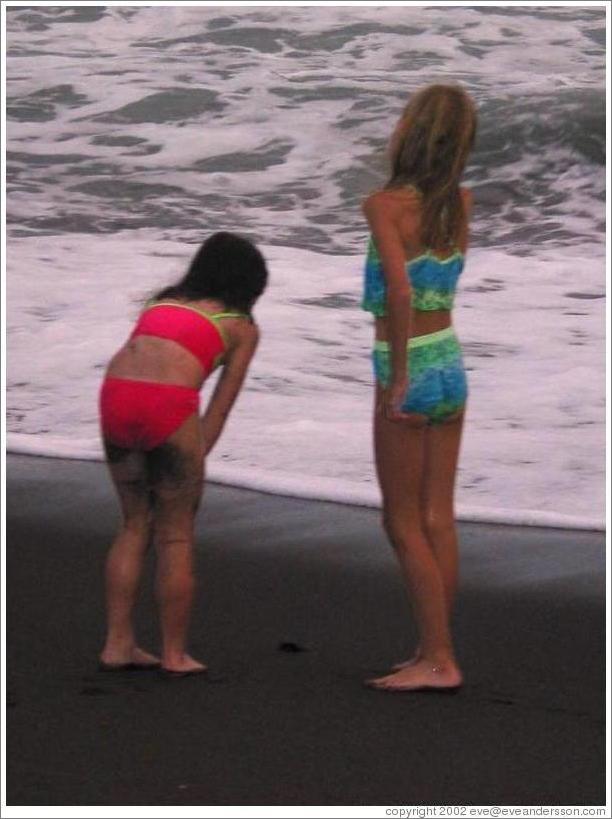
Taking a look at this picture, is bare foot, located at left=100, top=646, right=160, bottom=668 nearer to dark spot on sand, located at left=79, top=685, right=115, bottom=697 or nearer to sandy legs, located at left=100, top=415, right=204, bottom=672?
sandy legs, located at left=100, top=415, right=204, bottom=672

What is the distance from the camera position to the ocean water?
21.9 feet

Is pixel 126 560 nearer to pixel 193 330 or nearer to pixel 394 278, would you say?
pixel 193 330

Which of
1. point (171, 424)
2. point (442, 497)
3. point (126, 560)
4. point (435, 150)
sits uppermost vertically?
point (435, 150)

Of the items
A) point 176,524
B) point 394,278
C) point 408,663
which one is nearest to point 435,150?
point 394,278

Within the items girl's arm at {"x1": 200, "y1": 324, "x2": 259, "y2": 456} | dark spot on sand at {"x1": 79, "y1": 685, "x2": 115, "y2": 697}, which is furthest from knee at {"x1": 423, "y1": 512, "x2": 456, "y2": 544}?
dark spot on sand at {"x1": 79, "y1": 685, "x2": 115, "y2": 697}

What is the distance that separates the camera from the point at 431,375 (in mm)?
3770

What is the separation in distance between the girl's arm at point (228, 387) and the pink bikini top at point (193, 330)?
4cm

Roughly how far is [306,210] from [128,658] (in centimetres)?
944

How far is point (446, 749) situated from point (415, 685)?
49 cm

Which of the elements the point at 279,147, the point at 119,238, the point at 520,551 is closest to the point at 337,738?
the point at 520,551

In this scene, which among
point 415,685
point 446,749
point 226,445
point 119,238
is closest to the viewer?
point 446,749

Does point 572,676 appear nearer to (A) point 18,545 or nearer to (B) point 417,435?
(B) point 417,435

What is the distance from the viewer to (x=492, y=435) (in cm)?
677

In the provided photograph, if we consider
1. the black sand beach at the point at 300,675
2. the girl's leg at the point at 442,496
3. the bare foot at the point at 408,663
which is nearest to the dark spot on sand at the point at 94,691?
the black sand beach at the point at 300,675
